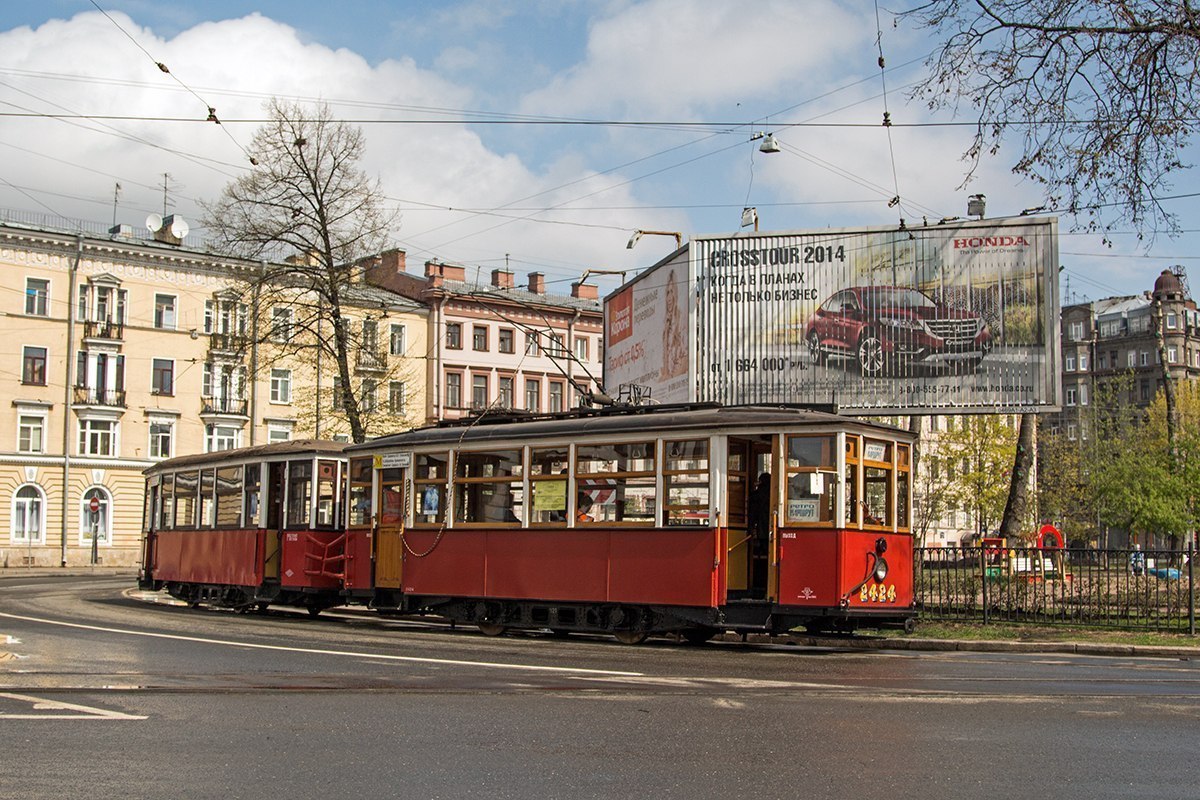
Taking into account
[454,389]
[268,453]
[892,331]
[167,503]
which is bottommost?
[167,503]

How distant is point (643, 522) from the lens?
16953 mm

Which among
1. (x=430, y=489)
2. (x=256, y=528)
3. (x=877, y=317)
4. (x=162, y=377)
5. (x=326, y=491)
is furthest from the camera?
(x=162, y=377)

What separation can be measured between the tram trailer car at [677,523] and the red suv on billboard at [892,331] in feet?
26.8

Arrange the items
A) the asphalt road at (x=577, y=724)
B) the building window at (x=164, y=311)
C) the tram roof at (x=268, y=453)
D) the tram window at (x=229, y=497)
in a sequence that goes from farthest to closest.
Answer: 1. the building window at (x=164, y=311)
2. the tram window at (x=229, y=497)
3. the tram roof at (x=268, y=453)
4. the asphalt road at (x=577, y=724)

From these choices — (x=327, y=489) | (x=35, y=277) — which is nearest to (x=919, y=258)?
(x=327, y=489)

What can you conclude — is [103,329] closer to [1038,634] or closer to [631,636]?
[631,636]

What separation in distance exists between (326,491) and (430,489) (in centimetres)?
369

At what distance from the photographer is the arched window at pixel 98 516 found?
→ 58844mm

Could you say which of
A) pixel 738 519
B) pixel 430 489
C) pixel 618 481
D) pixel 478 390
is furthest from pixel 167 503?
pixel 478 390

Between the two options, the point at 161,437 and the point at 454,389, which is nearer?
the point at 161,437

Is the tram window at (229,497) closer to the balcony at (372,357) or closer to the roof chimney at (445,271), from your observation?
the balcony at (372,357)

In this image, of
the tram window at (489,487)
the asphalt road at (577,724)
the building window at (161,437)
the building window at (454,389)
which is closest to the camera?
the asphalt road at (577,724)

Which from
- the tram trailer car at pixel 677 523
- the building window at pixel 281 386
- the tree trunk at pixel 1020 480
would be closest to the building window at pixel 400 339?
the building window at pixel 281 386

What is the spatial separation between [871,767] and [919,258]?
751 inches
